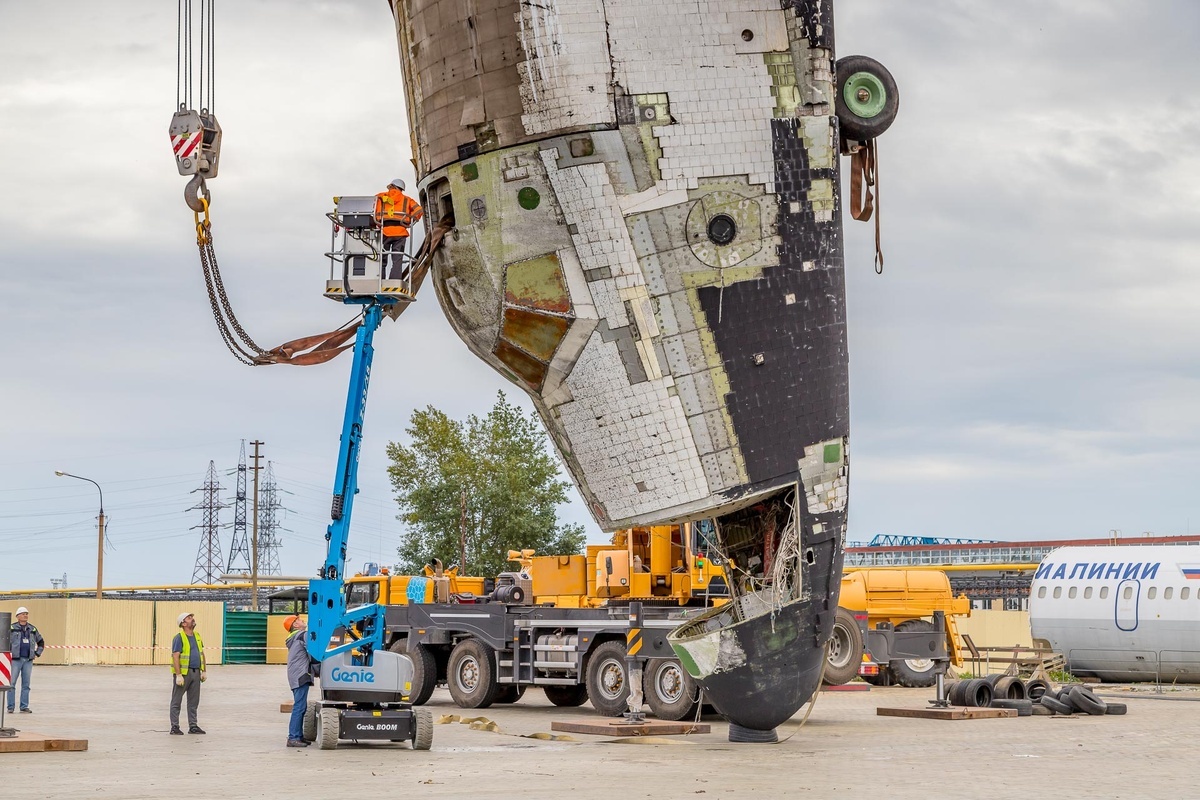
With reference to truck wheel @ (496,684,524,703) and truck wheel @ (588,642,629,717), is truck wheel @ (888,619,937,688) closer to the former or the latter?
truck wheel @ (496,684,524,703)

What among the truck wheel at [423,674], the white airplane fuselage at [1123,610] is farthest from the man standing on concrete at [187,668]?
the white airplane fuselage at [1123,610]

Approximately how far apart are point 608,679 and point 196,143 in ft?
35.1

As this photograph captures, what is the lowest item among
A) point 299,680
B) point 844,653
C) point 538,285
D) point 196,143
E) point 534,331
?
point 844,653

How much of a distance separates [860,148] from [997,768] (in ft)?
29.3

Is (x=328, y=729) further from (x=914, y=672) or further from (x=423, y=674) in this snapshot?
(x=914, y=672)

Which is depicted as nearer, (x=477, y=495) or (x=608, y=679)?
(x=608, y=679)

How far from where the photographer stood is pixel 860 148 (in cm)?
2067

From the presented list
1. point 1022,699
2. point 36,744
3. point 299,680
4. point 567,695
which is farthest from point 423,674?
point 1022,699

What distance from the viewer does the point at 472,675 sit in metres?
27.0

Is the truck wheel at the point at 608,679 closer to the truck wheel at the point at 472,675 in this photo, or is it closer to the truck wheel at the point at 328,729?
the truck wheel at the point at 472,675

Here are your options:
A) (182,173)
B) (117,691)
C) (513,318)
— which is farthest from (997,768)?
(117,691)

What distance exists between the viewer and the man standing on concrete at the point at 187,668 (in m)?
20.6

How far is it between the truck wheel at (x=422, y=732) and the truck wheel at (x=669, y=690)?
5.13 m

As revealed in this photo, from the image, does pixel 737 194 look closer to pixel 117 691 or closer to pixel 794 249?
pixel 794 249
